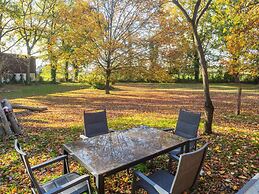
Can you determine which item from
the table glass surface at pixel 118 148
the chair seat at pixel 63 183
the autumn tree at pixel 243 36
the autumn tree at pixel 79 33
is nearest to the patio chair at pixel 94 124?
the table glass surface at pixel 118 148

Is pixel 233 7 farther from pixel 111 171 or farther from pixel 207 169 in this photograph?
pixel 111 171

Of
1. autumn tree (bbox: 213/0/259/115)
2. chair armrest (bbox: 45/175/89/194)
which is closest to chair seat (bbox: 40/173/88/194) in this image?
chair armrest (bbox: 45/175/89/194)

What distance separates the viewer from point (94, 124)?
4.47m

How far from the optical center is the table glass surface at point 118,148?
8.48ft

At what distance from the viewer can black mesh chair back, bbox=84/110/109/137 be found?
436cm

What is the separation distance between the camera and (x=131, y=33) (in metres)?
14.2

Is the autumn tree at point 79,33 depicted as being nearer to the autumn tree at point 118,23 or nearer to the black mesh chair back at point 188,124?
the autumn tree at point 118,23

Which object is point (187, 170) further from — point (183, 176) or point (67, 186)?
point (67, 186)

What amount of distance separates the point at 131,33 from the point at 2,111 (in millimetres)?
10480

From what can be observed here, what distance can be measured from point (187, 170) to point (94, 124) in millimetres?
2649

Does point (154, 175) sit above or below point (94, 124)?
below

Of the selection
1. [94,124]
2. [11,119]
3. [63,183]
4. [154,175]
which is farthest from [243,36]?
[11,119]

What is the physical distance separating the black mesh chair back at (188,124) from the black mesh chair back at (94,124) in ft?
5.39

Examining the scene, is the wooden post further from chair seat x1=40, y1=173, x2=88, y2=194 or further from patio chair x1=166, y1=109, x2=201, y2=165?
patio chair x1=166, y1=109, x2=201, y2=165
